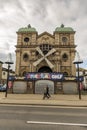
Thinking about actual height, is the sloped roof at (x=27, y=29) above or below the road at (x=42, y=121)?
above

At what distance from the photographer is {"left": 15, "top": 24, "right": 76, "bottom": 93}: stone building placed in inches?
2094

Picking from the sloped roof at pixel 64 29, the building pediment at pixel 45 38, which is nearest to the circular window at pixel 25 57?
the building pediment at pixel 45 38

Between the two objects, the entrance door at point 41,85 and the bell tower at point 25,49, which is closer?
the entrance door at point 41,85

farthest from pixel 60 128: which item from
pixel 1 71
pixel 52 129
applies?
pixel 1 71

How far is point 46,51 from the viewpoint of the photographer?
5506 centimetres

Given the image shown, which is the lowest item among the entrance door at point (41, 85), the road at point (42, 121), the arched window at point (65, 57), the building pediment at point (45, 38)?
the road at point (42, 121)

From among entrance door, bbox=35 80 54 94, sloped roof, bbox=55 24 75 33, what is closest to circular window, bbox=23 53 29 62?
sloped roof, bbox=55 24 75 33

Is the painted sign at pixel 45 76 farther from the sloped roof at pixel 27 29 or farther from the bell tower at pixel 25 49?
the sloped roof at pixel 27 29

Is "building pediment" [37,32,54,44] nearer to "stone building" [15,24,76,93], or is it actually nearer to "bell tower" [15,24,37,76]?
"stone building" [15,24,76,93]

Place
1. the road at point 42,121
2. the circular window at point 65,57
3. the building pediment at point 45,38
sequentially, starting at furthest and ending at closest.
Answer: the building pediment at point 45,38 → the circular window at point 65,57 → the road at point 42,121

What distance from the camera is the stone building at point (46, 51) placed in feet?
174

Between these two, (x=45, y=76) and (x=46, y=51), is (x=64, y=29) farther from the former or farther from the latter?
(x=45, y=76)

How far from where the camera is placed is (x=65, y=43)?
55500 millimetres

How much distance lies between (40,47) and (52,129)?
4821 cm
